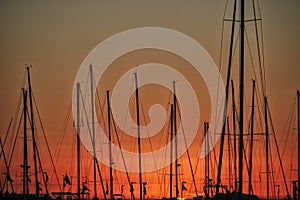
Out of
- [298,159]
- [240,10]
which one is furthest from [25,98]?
[240,10]

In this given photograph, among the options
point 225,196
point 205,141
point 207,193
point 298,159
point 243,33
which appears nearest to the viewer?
point 243,33

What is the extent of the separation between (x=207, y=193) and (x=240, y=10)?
96.7 feet

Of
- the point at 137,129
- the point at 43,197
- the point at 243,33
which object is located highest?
the point at 243,33

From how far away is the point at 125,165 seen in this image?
2911 inches

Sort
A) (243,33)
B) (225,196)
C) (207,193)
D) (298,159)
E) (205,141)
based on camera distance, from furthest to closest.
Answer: (205,141)
(207,193)
(298,159)
(225,196)
(243,33)

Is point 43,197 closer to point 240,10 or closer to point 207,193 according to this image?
point 207,193

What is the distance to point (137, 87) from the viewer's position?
72938 millimetres

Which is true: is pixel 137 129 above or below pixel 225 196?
above

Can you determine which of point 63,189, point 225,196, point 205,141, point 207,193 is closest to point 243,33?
point 225,196

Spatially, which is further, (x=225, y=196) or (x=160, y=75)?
(x=160, y=75)

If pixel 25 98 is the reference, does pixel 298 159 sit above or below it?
below

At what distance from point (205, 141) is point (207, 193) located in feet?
24.8

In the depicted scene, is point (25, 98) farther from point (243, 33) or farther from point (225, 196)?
point (243, 33)

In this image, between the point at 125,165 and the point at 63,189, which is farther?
the point at 63,189
